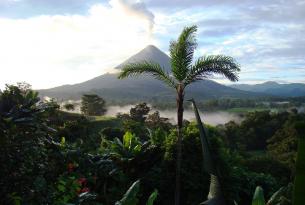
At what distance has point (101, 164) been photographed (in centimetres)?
774

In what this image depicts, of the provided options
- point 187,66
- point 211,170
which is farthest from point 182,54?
point 211,170

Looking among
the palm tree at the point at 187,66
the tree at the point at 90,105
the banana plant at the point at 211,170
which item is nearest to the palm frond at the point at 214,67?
the palm tree at the point at 187,66

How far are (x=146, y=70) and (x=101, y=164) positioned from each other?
569cm

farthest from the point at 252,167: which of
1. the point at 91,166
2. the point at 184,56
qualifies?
the point at 91,166

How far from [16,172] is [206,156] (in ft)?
15.6

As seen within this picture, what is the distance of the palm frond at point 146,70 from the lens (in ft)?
42.2

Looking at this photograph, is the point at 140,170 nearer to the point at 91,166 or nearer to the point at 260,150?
the point at 91,166

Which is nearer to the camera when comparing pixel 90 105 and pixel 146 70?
pixel 146 70

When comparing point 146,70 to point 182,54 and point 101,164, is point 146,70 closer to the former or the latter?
point 182,54

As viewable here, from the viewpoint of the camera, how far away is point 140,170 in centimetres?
1653

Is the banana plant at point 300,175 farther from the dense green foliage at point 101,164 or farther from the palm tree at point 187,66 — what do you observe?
the palm tree at point 187,66

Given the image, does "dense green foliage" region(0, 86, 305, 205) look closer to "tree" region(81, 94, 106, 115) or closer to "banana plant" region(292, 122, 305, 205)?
"banana plant" region(292, 122, 305, 205)

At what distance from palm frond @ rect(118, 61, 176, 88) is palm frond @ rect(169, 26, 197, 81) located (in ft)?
1.26

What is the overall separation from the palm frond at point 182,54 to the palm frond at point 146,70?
0.39m
